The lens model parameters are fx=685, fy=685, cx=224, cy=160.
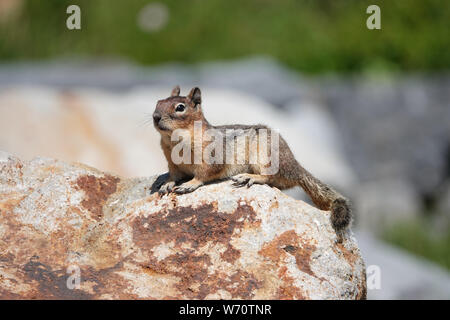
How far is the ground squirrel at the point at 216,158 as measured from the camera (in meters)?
4.90

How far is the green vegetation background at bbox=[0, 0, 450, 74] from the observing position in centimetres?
1204

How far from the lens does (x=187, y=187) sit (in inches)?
190

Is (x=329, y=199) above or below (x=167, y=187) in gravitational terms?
below

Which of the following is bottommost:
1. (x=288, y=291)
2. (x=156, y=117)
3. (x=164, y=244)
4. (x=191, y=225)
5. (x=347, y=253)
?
(x=288, y=291)

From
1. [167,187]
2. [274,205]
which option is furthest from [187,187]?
[274,205]

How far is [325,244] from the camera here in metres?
4.38

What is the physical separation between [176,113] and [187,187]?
55 centimetres

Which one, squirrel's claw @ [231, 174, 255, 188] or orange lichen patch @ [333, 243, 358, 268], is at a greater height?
squirrel's claw @ [231, 174, 255, 188]

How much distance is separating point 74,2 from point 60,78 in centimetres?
201

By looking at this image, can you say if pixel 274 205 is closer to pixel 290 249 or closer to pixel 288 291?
pixel 290 249

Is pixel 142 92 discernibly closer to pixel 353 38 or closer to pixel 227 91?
pixel 227 91

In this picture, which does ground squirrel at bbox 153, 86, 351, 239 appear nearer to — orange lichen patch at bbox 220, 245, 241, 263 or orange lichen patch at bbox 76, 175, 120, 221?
orange lichen patch at bbox 76, 175, 120, 221

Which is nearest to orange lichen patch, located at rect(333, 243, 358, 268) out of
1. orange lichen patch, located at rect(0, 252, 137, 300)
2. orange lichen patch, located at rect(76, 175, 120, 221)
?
orange lichen patch, located at rect(0, 252, 137, 300)

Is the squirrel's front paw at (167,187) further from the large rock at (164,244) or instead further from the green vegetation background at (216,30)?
→ the green vegetation background at (216,30)
